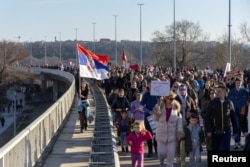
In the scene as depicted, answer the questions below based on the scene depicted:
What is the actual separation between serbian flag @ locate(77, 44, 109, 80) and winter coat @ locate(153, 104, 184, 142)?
27.7 feet

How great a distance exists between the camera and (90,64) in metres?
20.8

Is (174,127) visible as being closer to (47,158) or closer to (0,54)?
(47,158)

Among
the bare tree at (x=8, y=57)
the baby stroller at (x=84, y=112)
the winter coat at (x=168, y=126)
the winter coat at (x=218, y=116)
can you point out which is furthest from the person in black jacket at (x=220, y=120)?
the bare tree at (x=8, y=57)

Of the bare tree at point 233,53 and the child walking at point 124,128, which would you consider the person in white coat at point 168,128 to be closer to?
the child walking at point 124,128

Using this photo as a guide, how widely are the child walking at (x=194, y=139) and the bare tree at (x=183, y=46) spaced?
90.9 metres

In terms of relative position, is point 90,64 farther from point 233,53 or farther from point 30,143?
point 233,53

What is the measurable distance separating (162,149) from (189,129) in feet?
3.12

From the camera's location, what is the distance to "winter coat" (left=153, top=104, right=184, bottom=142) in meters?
11.7

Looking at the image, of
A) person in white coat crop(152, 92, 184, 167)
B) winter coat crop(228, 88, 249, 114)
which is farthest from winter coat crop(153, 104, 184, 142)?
winter coat crop(228, 88, 249, 114)

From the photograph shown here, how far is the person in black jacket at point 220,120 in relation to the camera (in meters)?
11.7

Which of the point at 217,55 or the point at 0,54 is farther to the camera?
the point at 0,54

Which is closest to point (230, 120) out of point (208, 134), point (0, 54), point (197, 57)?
point (208, 134)

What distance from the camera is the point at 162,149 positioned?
466 inches

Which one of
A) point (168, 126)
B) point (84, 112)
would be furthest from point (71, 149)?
point (168, 126)
